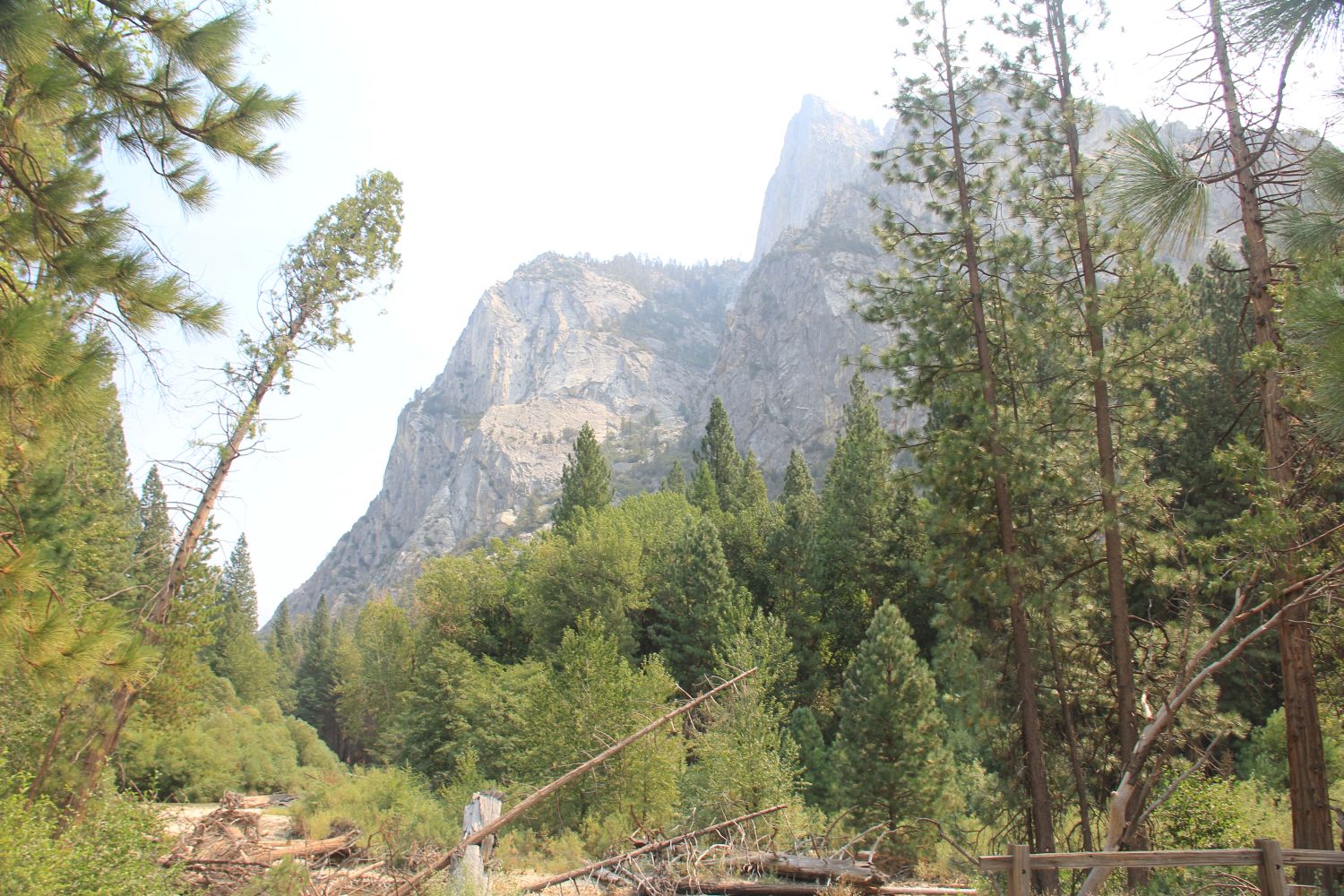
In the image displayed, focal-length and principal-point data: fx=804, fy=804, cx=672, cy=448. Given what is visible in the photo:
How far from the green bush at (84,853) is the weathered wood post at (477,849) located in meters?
3.31

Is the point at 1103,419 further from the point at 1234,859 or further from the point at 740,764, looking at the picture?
the point at 740,764

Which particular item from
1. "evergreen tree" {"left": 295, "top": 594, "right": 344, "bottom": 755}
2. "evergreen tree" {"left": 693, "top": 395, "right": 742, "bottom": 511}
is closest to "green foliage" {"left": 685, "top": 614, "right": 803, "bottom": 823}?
"evergreen tree" {"left": 693, "top": 395, "right": 742, "bottom": 511}

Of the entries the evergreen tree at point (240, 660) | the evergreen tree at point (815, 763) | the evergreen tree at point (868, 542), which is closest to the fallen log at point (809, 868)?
the evergreen tree at point (815, 763)

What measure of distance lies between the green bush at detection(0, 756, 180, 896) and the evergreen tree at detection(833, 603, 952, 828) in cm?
1345

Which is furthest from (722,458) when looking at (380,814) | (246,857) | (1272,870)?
(1272,870)

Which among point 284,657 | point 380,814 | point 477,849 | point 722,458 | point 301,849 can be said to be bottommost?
point 380,814

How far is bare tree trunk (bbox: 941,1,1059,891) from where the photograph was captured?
34.1ft

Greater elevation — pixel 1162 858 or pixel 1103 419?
pixel 1103 419

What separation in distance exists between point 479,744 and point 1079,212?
28722 mm

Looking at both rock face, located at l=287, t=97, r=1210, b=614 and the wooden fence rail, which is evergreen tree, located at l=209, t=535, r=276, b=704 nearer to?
the wooden fence rail

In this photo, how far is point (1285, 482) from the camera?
7590mm

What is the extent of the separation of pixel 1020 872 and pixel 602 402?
175077 mm

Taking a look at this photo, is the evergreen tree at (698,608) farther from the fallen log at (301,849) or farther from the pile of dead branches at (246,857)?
the pile of dead branches at (246,857)

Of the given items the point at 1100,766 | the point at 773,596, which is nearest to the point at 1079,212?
the point at 1100,766
